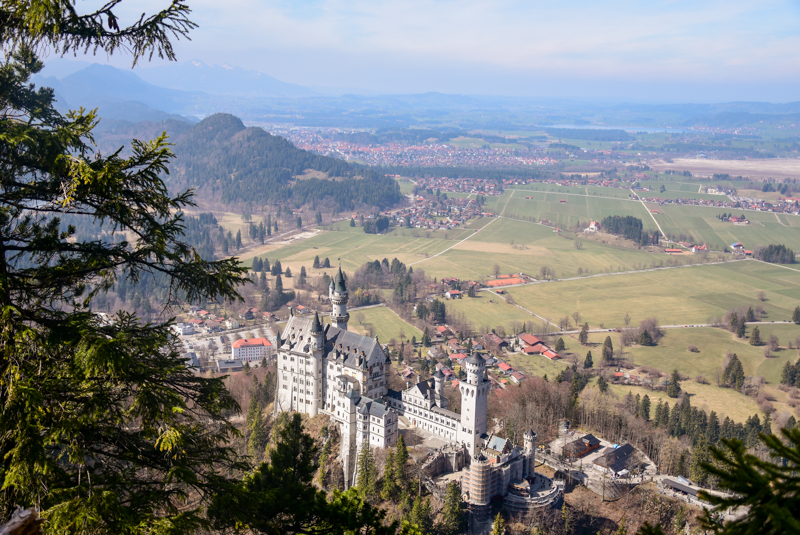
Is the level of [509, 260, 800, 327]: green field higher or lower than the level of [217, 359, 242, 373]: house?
higher

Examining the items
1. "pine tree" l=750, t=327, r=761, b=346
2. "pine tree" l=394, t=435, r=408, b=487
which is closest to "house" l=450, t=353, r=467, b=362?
"pine tree" l=394, t=435, r=408, b=487

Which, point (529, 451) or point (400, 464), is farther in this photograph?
point (529, 451)

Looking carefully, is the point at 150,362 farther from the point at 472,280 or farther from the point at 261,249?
the point at 261,249

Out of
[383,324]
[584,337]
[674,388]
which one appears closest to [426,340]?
[383,324]

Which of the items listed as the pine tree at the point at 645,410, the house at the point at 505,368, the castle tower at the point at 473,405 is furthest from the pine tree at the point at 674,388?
the castle tower at the point at 473,405

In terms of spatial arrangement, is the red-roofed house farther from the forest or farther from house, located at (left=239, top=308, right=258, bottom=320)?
the forest

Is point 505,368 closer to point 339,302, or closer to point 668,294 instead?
point 339,302

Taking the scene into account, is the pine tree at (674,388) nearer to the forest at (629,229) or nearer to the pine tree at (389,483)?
the pine tree at (389,483)
